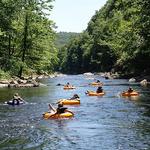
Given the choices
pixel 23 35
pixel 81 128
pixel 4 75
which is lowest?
pixel 81 128

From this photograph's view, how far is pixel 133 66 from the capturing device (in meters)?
87.9

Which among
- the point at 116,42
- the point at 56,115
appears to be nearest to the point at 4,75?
the point at 56,115

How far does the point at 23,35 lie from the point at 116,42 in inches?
1443

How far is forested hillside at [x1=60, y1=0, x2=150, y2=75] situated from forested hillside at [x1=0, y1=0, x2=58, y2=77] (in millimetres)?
14451

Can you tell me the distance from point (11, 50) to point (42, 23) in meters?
7.58

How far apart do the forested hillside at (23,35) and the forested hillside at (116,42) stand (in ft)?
47.4

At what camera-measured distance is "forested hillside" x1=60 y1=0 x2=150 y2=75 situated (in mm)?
50647

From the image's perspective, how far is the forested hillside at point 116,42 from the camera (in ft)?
166

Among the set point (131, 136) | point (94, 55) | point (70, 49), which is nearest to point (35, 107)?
point (131, 136)

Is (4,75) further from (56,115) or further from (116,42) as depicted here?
(116,42)

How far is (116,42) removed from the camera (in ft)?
363

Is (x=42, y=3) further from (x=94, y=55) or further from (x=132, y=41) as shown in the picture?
(x=94, y=55)

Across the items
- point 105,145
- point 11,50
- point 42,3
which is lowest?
point 105,145

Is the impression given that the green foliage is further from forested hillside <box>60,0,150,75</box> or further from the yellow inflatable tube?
Answer: the yellow inflatable tube
